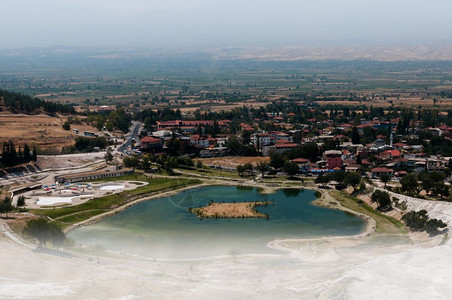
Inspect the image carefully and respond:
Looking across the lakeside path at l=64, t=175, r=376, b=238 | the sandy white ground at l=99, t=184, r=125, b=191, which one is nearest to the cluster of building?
the lakeside path at l=64, t=175, r=376, b=238

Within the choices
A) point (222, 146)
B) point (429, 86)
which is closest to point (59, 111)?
point (222, 146)

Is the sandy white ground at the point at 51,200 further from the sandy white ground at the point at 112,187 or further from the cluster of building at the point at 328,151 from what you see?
the cluster of building at the point at 328,151

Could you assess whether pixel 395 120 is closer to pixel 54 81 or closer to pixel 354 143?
pixel 354 143

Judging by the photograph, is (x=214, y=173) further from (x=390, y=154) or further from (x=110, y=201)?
(x=390, y=154)

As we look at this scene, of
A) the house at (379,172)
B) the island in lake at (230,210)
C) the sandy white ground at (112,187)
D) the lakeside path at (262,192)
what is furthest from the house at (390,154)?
the sandy white ground at (112,187)

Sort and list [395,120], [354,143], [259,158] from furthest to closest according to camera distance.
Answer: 1. [395,120]
2. [354,143]
3. [259,158]

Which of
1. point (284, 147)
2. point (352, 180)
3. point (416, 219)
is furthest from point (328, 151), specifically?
point (416, 219)
